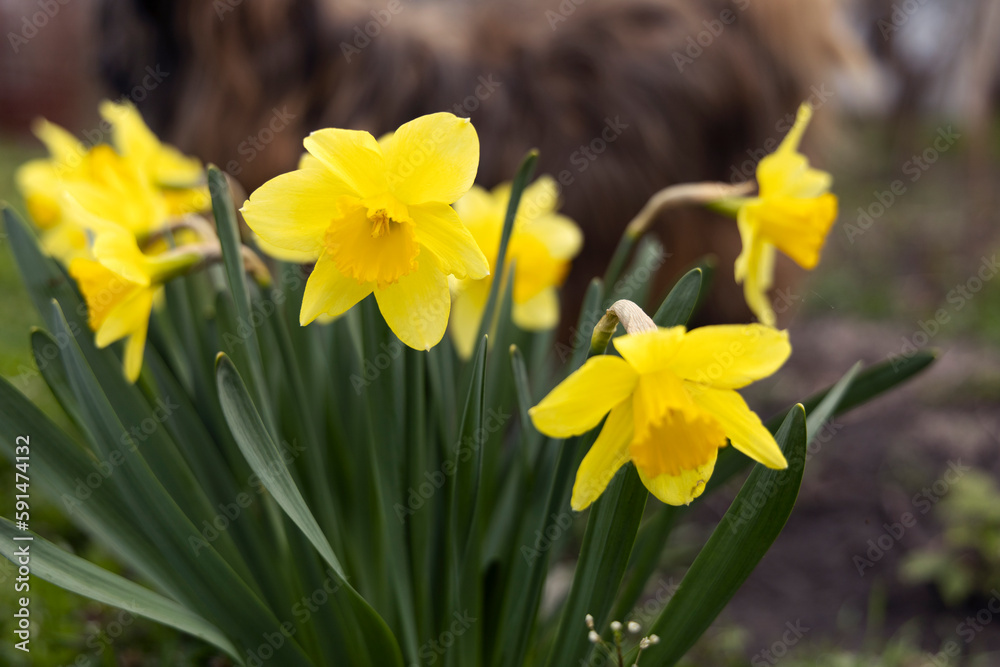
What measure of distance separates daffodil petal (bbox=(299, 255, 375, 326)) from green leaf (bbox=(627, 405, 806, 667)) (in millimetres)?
365

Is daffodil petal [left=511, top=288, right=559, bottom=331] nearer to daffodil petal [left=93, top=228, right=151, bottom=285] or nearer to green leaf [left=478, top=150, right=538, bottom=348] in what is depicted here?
green leaf [left=478, top=150, right=538, bottom=348]

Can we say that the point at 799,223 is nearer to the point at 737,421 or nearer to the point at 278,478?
the point at 737,421

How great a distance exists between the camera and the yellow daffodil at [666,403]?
534 millimetres

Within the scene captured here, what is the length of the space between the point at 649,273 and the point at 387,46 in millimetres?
1166

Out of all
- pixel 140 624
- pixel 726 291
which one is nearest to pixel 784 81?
pixel 726 291

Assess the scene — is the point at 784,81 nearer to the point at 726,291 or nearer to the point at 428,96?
the point at 726,291

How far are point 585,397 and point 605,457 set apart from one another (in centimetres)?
8

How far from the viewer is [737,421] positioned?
1.92ft

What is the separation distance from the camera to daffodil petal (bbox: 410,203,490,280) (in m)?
0.58

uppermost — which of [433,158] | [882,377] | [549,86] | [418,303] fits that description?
[433,158]

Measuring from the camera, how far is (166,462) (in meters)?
0.74

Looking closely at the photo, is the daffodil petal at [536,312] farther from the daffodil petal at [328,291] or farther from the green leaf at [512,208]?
the daffodil petal at [328,291]

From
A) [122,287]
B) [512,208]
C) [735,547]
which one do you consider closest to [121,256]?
[122,287]

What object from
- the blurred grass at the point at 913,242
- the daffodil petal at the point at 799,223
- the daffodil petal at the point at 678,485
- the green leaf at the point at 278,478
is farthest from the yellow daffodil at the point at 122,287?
the blurred grass at the point at 913,242
